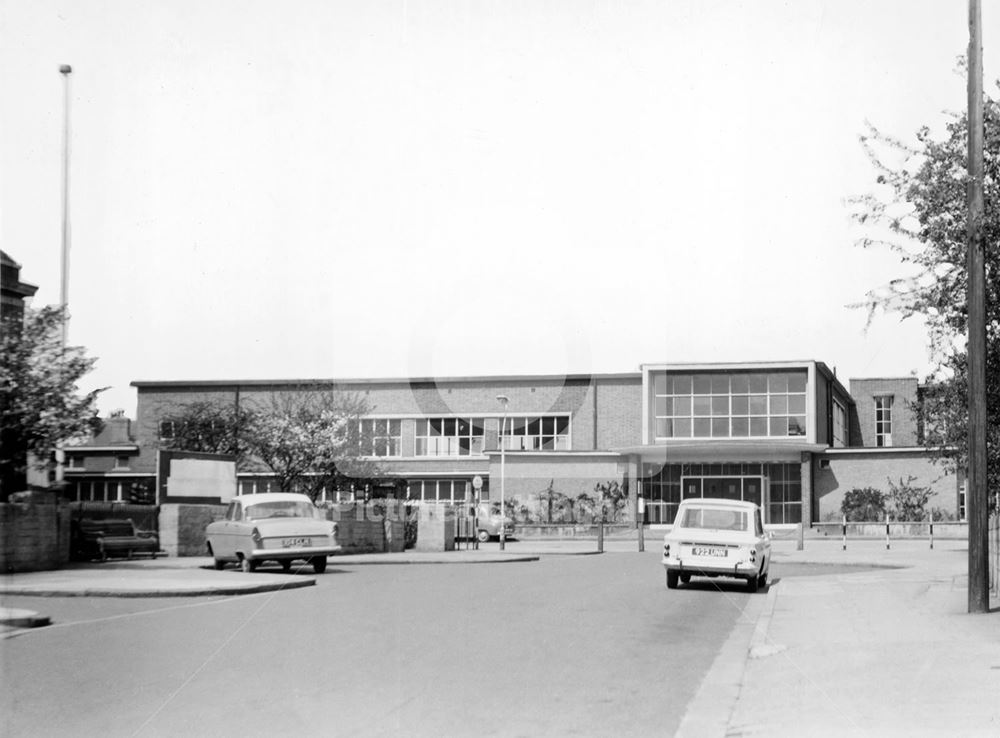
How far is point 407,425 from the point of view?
70.5m

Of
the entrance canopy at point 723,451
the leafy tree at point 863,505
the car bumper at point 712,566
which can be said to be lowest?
the leafy tree at point 863,505

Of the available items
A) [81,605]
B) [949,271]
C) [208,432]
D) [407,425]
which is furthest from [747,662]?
[407,425]

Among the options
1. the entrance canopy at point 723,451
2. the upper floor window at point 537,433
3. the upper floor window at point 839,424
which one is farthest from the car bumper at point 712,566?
the upper floor window at point 839,424

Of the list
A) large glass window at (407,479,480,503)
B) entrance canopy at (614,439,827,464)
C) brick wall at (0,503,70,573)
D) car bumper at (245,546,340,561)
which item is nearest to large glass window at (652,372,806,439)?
entrance canopy at (614,439,827,464)

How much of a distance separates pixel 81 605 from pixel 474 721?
9425 mm

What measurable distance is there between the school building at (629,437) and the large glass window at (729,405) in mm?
53

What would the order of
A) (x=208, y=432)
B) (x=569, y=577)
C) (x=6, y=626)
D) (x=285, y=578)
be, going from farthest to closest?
(x=208, y=432) < (x=569, y=577) < (x=285, y=578) < (x=6, y=626)

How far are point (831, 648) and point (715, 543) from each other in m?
8.39

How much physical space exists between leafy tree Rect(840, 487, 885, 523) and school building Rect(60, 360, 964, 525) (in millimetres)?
947

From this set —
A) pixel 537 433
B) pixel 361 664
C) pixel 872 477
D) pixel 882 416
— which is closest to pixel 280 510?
pixel 361 664

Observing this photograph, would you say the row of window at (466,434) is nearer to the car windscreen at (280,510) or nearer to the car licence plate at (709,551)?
the car windscreen at (280,510)

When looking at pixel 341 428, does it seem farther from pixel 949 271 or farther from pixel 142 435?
pixel 949 271

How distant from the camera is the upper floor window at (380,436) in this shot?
62.2 meters

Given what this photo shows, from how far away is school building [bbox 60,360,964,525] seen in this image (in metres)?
57.5
